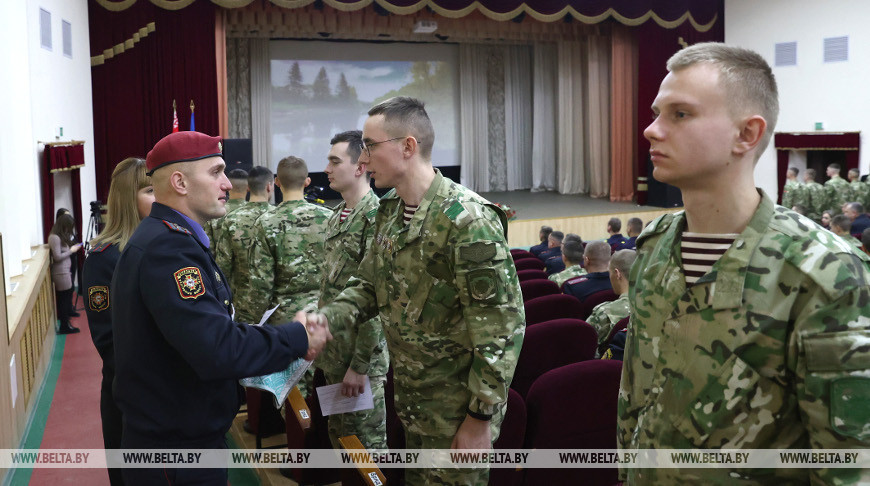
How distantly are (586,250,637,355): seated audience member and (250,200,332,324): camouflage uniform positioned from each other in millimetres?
1520

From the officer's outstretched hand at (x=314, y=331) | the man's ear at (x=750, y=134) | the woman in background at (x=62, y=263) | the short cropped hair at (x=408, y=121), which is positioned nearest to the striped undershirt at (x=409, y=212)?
the short cropped hair at (x=408, y=121)

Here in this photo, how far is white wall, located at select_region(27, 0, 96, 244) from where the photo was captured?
25.6ft

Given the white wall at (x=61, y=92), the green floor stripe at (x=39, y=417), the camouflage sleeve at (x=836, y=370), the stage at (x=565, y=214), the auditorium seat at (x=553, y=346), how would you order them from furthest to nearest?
the stage at (x=565, y=214) → the white wall at (x=61, y=92) → the green floor stripe at (x=39, y=417) → the auditorium seat at (x=553, y=346) → the camouflage sleeve at (x=836, y=370)

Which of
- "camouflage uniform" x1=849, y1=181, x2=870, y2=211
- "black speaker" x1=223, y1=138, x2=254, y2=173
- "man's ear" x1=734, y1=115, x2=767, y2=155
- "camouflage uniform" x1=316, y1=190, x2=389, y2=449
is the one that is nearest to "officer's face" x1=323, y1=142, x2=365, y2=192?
"camouflage uniform" x1=316, y1=190, x2=389, y2=449

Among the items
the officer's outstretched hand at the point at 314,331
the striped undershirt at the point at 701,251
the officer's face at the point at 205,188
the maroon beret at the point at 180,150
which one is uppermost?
the maroon beret at the point at 180,150

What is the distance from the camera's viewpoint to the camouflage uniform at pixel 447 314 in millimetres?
2244

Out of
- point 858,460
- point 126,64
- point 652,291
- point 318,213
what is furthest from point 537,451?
point 126,64

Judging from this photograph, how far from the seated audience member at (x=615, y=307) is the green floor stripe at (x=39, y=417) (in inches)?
123

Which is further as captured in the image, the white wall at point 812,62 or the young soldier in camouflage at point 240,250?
the white wall at point 812,62

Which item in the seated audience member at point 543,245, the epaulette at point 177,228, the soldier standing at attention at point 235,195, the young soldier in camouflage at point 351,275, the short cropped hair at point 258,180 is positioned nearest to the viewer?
the epaulette at point 177,228

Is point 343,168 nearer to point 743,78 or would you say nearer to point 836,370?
point 743,78

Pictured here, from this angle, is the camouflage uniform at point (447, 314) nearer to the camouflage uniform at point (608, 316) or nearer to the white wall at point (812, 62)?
the camouflage uniform at point (608, 316)

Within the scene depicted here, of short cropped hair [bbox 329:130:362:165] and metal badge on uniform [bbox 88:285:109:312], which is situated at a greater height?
short cropped hair [bbox 329:130:362:165]

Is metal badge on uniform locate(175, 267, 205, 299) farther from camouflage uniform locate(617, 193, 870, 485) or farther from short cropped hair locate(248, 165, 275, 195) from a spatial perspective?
short cropped hair locate(248, 165, 275, 195)
